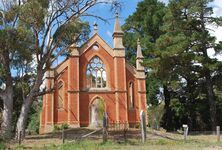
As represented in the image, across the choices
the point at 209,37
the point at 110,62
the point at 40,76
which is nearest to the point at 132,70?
the point at 110,62

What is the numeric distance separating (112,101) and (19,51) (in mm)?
18322

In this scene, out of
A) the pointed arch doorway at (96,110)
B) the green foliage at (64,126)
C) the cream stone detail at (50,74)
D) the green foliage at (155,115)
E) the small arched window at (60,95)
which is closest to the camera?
the green foliage at (64,126)

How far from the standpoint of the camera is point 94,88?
42.2m

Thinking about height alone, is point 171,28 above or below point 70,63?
A: above

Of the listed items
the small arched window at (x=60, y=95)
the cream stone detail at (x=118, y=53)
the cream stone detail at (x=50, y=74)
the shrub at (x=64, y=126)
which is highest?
the cream stone detail at (x=118, y=53)

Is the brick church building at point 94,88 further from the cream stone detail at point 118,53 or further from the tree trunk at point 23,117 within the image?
the tree trunk at point 23,117

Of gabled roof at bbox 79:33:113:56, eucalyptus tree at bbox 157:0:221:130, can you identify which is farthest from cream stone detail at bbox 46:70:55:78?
eucalyptus tree at bbox 157:0:221:130

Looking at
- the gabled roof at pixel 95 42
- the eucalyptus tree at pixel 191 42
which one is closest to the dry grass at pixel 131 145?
the eucalyptus tree at pixel 191 42

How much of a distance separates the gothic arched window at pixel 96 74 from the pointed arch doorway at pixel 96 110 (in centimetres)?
173

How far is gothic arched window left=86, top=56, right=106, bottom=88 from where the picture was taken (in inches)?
1672

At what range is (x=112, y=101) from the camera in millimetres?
42281

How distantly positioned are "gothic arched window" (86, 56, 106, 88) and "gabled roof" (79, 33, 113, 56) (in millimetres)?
1516

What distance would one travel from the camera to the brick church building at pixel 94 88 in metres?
40.5

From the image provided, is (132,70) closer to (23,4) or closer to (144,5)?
(144,5)
